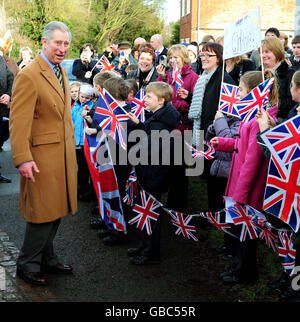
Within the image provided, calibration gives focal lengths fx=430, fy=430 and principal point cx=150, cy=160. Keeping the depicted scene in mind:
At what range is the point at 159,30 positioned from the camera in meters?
37.4

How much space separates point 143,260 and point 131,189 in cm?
79

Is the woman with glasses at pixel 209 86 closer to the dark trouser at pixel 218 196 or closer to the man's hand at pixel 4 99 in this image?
the dark trouser at pixel 218 196

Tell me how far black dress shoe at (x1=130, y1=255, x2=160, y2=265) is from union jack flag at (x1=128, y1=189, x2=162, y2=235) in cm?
27

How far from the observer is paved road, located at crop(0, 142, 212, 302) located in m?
3.71

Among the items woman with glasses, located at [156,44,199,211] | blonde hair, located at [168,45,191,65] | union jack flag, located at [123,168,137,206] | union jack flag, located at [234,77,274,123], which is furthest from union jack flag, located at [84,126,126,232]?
blonde hair, located at [168,45,191,65]

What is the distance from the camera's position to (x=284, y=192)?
3.25m

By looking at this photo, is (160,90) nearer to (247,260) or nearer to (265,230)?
(265,230)

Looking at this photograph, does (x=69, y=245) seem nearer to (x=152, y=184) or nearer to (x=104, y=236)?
(x=104, y=236)

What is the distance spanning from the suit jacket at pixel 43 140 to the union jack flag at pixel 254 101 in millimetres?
1629

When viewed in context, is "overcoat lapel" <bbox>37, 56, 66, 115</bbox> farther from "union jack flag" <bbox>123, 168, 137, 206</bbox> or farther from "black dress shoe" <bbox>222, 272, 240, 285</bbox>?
"black dress shoe" <bbox>222, 272, 240, 285</bbox>

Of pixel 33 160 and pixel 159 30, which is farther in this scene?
pixel 159 30
